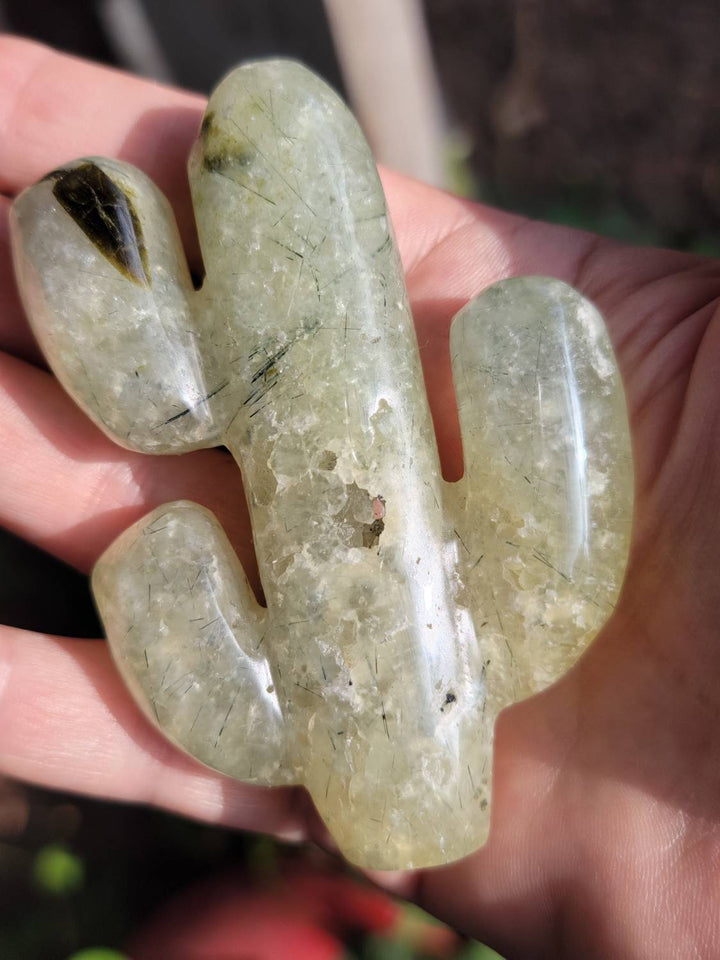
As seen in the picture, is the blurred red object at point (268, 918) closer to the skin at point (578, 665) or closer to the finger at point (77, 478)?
the skin at point (578, 665)

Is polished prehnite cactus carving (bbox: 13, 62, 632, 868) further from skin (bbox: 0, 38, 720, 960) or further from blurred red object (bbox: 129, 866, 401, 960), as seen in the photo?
blurred red object (bbox: 129, 866, 401, 960)

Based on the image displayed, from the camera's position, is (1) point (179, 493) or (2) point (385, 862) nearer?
(2) point (385, 862)

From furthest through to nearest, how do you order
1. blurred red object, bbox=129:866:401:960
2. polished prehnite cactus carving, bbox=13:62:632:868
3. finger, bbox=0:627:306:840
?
blurred red object, bbox=129:866:401:960 < finger, bbox=0:627:306:840 < polished prehnite cactus carving, bbox=13:62:632:868

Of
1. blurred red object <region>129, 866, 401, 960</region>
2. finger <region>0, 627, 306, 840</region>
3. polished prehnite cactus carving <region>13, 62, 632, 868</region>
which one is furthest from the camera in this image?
blurred red object <region>129, 866, 401, 960</region>

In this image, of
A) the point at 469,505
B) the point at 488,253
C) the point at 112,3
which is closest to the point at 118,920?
the point at 469,505

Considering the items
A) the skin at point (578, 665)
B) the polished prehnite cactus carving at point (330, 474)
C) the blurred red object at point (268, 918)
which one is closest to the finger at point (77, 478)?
the skin at point (578, 665)

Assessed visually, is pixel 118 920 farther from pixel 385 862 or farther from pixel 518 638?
pixel 518 638

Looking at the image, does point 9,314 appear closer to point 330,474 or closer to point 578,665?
point 330,474

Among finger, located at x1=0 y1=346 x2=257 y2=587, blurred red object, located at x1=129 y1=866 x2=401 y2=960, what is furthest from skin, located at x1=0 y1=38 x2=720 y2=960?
blurred red object, located at x1=129 y1=866 x2=401 y2=960
